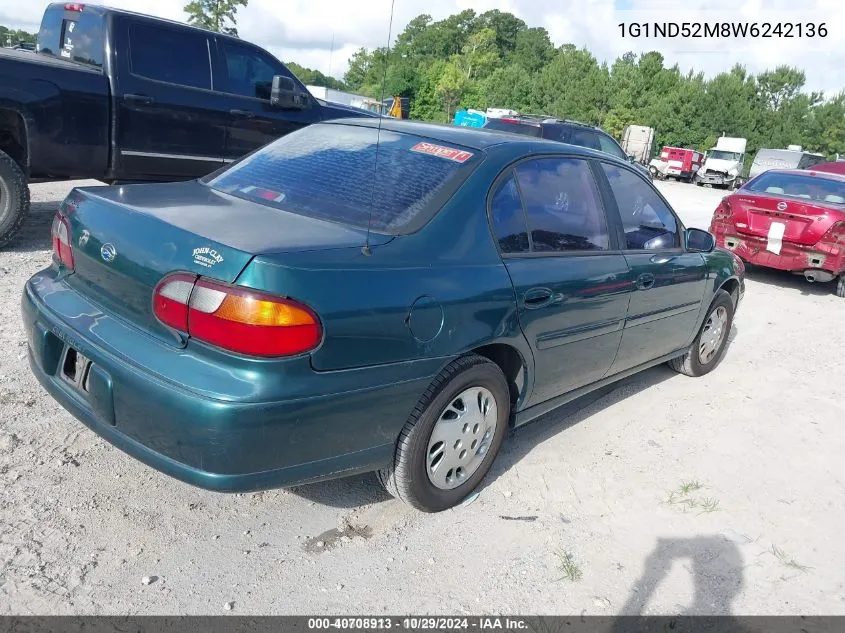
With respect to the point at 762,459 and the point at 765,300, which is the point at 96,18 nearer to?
the point at 762,459

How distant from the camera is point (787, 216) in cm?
833

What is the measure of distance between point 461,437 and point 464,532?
40 cm

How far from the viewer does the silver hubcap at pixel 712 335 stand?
512cm

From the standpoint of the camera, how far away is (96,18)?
6320mm

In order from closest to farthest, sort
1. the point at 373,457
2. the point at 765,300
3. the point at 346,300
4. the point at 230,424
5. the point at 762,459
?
the point at 230,424, the point at 346,300, the point at 373,457, the point at 762,459, the point at 765,300

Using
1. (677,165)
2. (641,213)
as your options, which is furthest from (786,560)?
(677,165)

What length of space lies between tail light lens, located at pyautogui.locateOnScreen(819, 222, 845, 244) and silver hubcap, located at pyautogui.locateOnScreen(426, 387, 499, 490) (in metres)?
6.67

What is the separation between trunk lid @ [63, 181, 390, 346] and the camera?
2355 mm

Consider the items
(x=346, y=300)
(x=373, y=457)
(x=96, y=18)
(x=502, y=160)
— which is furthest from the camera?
(x=96, y=18)

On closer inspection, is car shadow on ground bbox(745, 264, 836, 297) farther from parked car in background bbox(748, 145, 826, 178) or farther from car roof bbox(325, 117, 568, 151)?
parked car in background bbox(748, 145, 826, 178)

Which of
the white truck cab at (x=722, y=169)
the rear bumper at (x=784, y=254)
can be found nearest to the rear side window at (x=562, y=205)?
the rear bumper at (x=784, y=254)

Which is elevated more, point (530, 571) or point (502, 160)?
point (502, 160)

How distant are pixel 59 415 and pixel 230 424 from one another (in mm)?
1724

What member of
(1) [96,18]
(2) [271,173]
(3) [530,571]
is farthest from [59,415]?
(1) [96,18]
